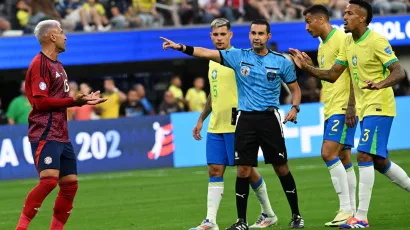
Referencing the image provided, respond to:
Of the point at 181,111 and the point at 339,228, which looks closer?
the point at 339,228

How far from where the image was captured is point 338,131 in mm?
12367

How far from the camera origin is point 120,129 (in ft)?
74.5

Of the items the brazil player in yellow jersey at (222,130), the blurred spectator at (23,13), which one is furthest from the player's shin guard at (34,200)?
the blurred spectator at (23,13)

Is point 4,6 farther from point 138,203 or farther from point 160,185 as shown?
point 138,203

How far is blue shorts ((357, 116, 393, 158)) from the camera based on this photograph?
11.2m

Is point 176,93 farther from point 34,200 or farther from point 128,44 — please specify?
point 34,200

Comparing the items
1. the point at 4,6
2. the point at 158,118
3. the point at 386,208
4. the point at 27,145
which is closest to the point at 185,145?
the point at 158,118

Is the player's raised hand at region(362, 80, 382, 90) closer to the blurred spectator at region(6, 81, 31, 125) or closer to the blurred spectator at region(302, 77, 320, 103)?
the blurred spectator at region(6, 81, 31, 125)

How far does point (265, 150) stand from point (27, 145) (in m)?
11.3

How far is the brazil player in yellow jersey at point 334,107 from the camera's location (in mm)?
12211

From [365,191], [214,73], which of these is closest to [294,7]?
[214,73]

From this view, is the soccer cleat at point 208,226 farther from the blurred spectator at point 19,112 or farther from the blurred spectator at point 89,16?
the blurred spectator at point 89,16

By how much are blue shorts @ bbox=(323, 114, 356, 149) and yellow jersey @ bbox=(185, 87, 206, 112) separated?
13.1 meters

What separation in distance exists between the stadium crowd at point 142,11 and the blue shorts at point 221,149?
545 inches
